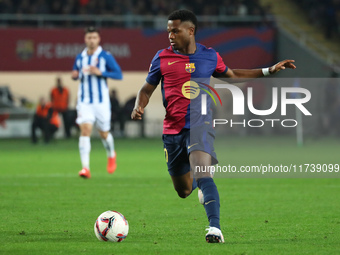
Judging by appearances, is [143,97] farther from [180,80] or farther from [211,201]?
[211,201]

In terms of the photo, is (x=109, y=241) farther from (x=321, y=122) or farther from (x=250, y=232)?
(x=321, y=122)

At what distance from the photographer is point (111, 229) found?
5891mm

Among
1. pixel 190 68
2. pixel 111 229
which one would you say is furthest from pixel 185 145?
pixel 111 229

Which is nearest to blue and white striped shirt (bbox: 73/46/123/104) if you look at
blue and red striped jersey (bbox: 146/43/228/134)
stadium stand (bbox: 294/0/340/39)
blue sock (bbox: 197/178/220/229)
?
blue and red striped jersey (bbox: 146/43/228/134)

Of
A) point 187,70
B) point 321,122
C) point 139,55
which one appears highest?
point 187,70

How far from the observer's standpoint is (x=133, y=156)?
17688mm

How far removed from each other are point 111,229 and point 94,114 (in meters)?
6.28

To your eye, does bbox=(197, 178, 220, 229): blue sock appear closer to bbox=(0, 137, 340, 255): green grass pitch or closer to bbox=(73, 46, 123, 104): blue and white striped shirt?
bbox=(0, 137, 340, 255): green grass pitch

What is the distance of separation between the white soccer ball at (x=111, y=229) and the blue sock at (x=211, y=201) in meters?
0.72

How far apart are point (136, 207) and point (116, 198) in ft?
3.00

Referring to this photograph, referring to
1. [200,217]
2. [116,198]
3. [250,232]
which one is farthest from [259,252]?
[116,198]

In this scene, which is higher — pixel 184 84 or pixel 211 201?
pixel 184 84

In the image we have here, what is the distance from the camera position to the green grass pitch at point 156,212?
18.5ft

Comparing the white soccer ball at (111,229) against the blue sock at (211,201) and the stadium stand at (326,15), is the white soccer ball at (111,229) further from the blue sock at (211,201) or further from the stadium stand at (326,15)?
the stadium stand at (326,15)
